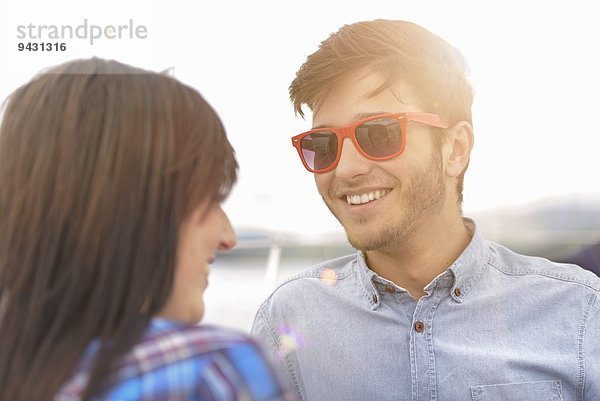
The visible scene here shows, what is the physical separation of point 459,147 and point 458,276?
0.57 meters

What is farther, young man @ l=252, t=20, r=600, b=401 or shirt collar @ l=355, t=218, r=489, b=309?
shirt collar @ l=355, t=218, r=489, b=309

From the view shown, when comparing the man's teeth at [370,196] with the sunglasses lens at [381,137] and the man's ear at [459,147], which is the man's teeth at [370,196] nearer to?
the sunglasses lens at [381,137]

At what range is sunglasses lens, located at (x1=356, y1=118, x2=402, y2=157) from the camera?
7.53ft

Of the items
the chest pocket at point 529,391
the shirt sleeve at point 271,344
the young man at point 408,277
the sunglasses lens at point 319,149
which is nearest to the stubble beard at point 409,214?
the young man at point 408,277

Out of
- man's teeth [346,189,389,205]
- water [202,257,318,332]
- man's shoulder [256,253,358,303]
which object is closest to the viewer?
man's teeth [346,189,389,205]

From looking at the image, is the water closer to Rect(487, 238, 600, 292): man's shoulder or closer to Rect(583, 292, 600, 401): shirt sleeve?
Rect(487, 238, 600, 292): man's shoulder

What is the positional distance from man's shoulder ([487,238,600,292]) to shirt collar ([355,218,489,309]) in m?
0.06

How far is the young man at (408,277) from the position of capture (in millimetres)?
2113

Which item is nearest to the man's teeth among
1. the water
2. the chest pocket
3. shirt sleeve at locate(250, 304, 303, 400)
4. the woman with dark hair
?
shirt sleeve at locate(250, 304, 303, 400)

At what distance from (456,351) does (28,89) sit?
1.58 m

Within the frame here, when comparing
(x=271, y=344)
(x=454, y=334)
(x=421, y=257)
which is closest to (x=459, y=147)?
(x=421, y=257)

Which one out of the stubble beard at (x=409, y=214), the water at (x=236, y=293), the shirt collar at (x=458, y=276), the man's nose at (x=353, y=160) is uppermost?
the man's nose at (x=353, y=160)

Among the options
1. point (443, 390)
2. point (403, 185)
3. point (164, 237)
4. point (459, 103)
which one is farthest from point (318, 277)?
point (164, 237)

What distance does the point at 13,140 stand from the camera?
1.09 meters
